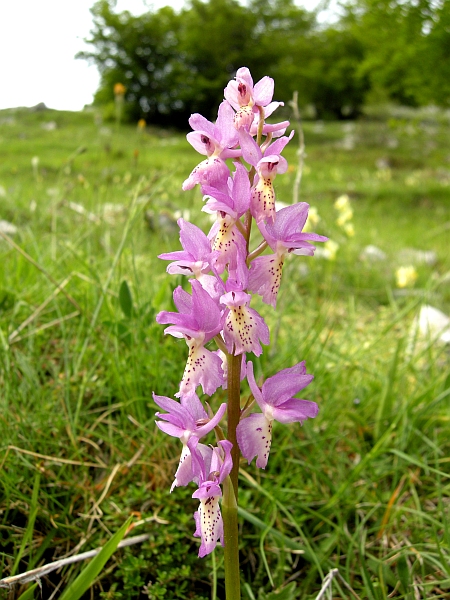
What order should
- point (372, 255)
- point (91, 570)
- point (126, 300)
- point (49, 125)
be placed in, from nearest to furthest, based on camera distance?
1. point (91, 570)
2. point (126, 300)
3. point (372, 255)
4. point (49, 125)

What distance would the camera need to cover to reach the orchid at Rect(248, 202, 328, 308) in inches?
38.4

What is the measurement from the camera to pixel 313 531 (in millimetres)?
1571

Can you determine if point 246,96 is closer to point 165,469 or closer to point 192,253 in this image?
point 192,253

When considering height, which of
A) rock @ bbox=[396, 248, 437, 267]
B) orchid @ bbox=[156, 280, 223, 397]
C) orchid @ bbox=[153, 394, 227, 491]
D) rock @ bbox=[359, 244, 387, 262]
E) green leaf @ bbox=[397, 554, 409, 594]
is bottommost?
rock @ bbox=[396, 248, 437, 267]

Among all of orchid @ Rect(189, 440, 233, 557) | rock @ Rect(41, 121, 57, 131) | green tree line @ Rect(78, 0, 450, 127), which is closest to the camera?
orchid @ Rect(189, 440, 233, 557)

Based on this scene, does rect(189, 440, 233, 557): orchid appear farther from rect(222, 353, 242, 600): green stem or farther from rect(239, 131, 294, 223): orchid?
rect(239, 131, 294, 223): orchid

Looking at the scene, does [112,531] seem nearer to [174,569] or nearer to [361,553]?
[174,569]

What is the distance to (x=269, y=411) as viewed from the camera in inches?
38.3

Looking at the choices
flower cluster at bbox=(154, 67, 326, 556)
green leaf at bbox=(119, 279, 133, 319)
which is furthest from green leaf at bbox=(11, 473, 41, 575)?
green leaf at bbox=(119, 279, 133, 319)

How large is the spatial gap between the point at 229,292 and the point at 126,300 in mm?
917

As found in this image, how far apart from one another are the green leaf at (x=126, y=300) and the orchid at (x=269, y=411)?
0.87 meters

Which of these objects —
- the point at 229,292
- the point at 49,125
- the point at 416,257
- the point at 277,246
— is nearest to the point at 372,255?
the point at 416,257

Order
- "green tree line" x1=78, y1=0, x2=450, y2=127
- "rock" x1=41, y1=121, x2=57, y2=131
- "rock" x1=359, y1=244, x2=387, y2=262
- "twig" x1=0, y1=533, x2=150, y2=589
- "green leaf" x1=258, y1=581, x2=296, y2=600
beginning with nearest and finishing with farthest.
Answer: "twig" x1=0, y1=533, x2=150, y2=589 < "green leaf" x1=258, y1=581, x2=296, y2=600 < "rock" x1=359, y1=244, x2=387, y2=262 < "rock" x1=41, y1=121, x2=57, y2=131 < "green tree line" x1=78, y1=0, x2=450, y2=127

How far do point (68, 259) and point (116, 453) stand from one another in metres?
1.19
